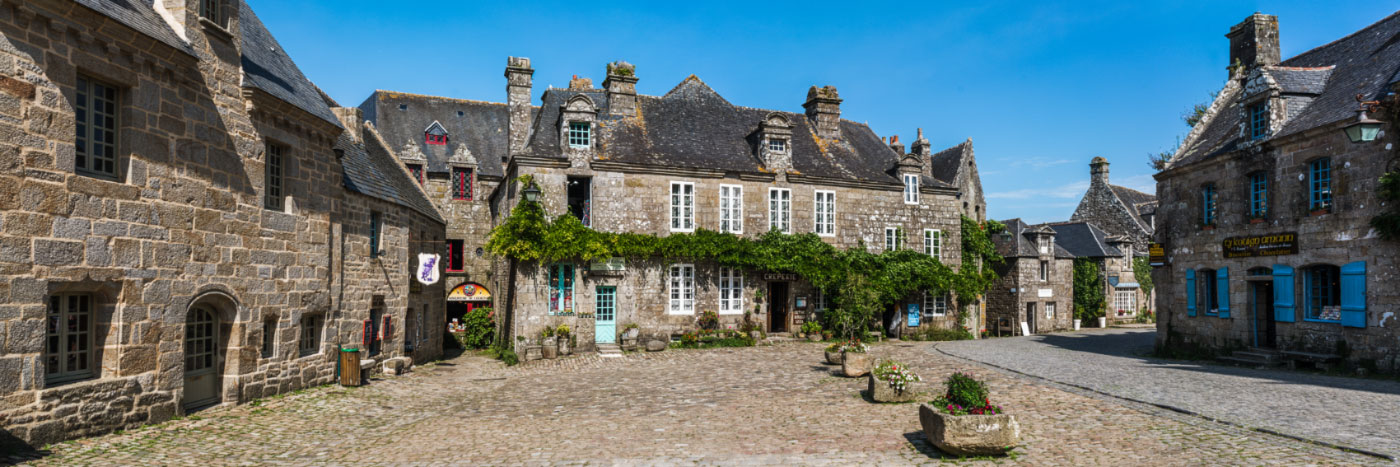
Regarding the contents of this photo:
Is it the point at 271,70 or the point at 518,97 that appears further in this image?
the point at 518,97

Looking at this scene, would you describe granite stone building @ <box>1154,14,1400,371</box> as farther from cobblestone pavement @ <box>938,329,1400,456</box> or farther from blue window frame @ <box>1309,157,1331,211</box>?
cobblestone pavement @ <box>938,329,1400,456</box>

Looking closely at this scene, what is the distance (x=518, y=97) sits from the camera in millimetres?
23297

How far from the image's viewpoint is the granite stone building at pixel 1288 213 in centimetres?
1497

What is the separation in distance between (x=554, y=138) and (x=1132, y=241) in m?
31.5

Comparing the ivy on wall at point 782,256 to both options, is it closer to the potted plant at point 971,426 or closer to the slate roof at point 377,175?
the slate roof at point 377,175

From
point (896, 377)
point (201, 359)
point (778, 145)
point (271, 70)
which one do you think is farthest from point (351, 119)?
point (896, 377)

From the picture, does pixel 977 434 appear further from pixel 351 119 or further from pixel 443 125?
pixel 443 125

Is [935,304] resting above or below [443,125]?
below

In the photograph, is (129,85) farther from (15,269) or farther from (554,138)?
(554,138)

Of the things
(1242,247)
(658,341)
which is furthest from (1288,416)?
(658,341)

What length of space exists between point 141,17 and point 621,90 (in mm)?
15118

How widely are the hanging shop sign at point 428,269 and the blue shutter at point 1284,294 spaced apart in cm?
2000

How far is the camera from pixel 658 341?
21359 mm

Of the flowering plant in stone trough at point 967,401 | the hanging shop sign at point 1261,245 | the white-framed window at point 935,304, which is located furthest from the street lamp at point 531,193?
the hanging shop sign at point 1261,245
